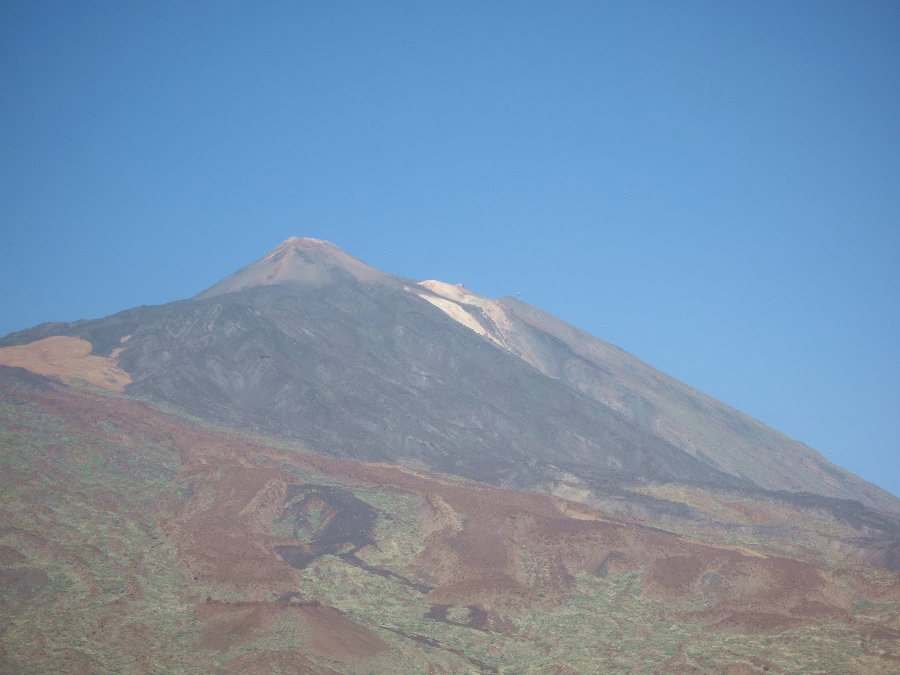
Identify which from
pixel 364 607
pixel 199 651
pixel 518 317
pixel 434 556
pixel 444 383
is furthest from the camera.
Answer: pixel 518 317

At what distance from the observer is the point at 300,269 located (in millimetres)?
130250

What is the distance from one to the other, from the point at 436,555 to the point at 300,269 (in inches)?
3235

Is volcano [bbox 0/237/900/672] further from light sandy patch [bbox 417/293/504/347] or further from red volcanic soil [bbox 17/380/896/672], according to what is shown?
light sandy patch [bbox 417/293/504/347]

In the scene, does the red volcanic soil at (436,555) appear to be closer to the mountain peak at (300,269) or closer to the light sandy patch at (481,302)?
the mountain peak at (300,269)

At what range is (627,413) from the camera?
12712cm

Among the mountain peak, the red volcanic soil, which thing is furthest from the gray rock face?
the red volcanic soil

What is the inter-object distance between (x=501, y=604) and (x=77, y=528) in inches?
827

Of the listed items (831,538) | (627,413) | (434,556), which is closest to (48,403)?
(434,556)

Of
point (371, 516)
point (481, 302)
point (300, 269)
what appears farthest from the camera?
point (481, 302)

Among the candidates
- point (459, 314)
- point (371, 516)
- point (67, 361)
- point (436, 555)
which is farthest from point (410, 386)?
point (436, 555)

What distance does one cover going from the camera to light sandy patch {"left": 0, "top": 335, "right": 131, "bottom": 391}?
84688mm

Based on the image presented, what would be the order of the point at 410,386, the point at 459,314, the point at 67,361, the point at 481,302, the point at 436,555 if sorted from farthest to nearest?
the point at 481,302, the point at 459,314, the point at 410,386, the point at 67,361, the point at 436,555

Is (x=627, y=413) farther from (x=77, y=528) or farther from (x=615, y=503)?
(x=77, y=528)

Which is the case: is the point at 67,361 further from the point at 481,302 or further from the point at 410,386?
the point at 481,302
